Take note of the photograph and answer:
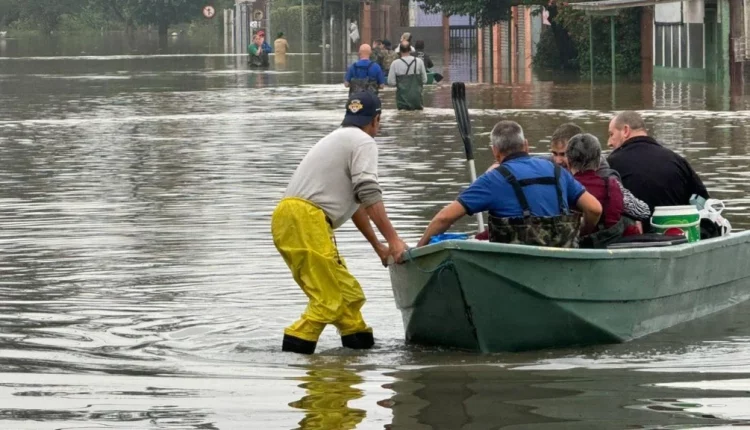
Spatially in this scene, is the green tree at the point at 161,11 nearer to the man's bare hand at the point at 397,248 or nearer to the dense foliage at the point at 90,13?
the dense foliage at the point at 90,13

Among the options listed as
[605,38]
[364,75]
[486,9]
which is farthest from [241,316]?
[486,9]

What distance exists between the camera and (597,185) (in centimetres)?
972

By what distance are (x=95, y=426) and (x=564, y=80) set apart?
1478 inches

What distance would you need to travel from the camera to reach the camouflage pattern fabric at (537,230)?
8961 millimetres

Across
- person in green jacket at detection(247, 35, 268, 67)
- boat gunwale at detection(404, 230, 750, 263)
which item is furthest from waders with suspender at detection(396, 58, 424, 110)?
person in green jacket at detection(247, 35, 268, 67)

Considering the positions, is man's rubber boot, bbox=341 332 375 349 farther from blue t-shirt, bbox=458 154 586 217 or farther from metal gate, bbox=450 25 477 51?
metal gate, bbox=450 25 477 51

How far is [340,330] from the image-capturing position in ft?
30.7

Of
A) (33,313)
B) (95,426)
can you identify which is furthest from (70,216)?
(95,426)

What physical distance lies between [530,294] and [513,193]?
54 cm

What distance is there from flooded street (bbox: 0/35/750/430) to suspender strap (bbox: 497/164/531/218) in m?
0.75

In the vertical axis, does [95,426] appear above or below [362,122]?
below

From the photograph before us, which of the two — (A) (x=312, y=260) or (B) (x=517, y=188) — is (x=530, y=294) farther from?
(A) (x=312, y=260)

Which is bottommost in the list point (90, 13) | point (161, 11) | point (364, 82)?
point (364, 82)

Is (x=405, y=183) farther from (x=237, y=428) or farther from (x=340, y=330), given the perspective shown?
(x=237, y=428)
